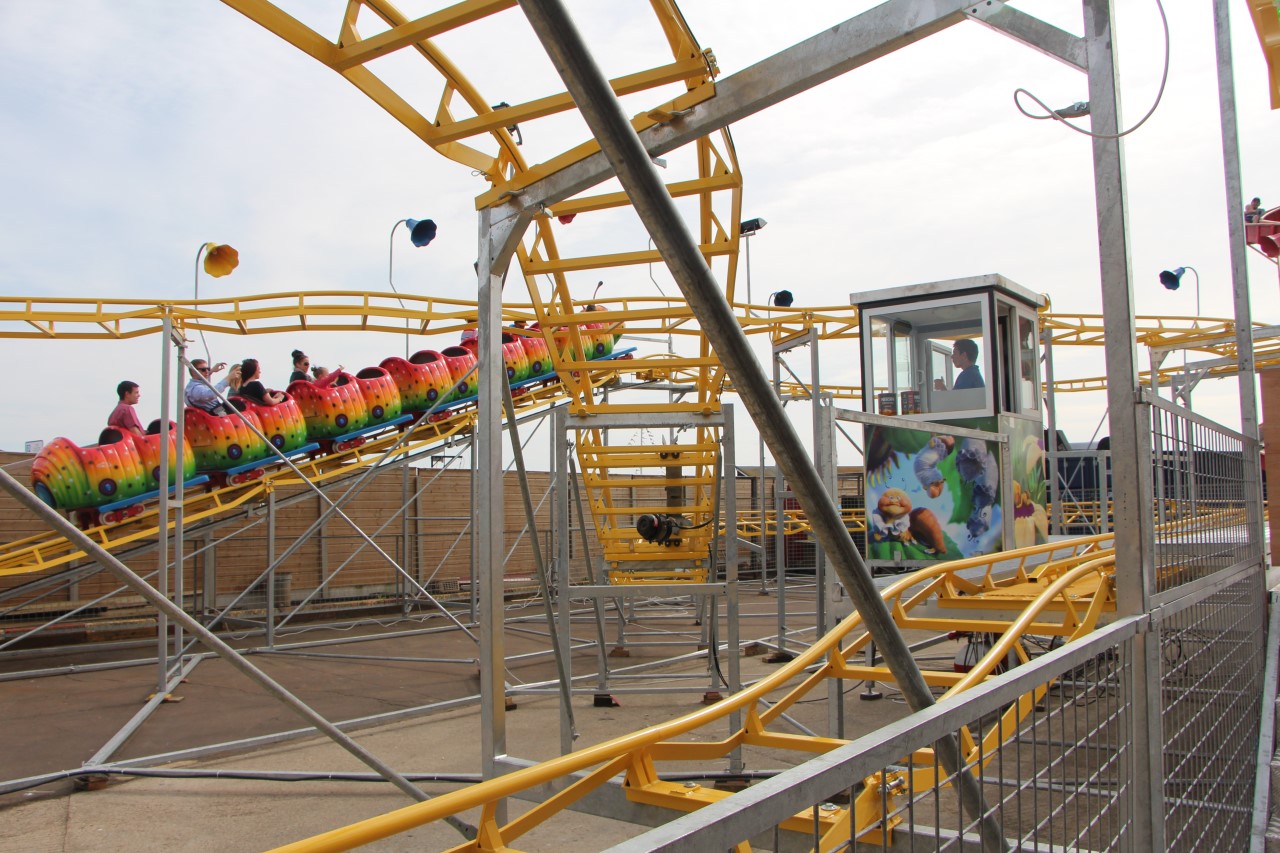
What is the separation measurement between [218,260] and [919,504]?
7300 mm

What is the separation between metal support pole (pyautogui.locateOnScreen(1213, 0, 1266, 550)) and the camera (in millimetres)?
5168

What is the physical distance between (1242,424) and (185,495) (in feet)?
34.7

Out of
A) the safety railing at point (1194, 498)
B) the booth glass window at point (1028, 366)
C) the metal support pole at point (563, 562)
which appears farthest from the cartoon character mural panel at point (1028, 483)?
the metal support pole at point (563, 562)

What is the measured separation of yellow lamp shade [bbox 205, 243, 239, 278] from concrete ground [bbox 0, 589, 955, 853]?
396 cm

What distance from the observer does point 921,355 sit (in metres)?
8.78

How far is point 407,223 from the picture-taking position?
35.4ft

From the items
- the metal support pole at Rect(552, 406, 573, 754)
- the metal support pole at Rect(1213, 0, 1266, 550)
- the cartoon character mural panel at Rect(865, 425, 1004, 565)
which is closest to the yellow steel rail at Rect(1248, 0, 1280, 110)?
the metal support pole at Rect(1213, 0, 1266, 550)

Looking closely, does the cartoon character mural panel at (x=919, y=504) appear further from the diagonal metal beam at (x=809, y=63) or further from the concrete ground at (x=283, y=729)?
the diagonal metal beam at (x=809, y=63)

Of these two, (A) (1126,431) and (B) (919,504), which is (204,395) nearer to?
(B) (919,504)

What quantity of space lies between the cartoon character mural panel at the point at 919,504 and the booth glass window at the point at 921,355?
1.43 m

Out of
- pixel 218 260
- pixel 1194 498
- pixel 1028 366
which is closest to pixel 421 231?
pixel 218 260

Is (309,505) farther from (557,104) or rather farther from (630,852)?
(630,852)

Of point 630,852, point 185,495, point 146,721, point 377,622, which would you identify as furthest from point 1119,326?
point 377,622

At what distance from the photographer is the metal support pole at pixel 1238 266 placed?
517 centimetres
